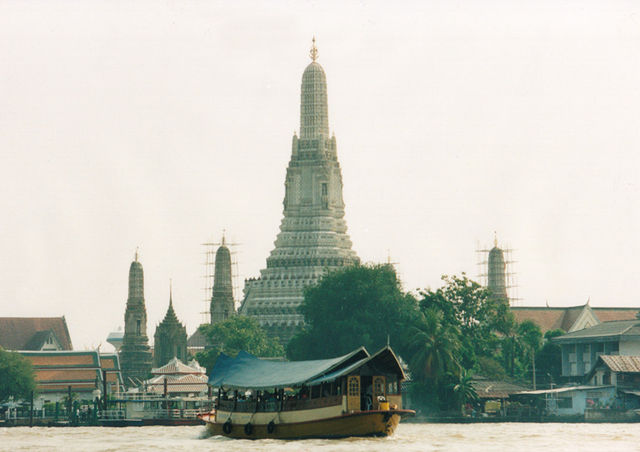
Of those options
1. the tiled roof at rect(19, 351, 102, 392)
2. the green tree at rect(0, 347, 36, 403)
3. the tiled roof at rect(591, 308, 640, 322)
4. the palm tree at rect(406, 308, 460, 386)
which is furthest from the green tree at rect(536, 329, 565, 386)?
the tiled roof at rect(591, 308, 640, 322)

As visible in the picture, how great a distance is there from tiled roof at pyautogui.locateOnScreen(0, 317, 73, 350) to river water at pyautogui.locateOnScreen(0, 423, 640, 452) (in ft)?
234

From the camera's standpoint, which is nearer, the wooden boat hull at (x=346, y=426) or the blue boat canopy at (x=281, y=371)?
the wooden boat hull at (x=346, y=426)

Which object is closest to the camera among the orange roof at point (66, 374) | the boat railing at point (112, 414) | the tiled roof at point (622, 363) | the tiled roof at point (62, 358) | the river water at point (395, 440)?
the river water at point (395, 440)

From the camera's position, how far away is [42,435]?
79.0 metres

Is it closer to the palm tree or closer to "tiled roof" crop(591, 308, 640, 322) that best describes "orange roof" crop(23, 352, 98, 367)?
the palm tree

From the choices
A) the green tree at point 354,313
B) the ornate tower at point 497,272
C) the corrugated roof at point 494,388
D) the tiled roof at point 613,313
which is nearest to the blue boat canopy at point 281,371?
the green tree at point 354,313

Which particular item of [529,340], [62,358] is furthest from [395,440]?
[62,358]

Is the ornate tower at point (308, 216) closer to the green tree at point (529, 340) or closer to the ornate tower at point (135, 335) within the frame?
the ornate tower at point (135, 335)

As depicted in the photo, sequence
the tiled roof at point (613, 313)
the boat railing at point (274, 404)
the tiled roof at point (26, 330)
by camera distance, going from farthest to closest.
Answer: the tiled roof at point (26, 330), the tiled roof at point (613, 313), the boat railing at point (274, 404)

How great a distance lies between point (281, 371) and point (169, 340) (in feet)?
319

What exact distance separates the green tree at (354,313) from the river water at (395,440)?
17.2m

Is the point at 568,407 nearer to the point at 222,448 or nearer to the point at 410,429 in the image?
the point at 410,429

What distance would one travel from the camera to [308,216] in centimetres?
16238

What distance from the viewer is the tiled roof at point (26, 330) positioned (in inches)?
6117
